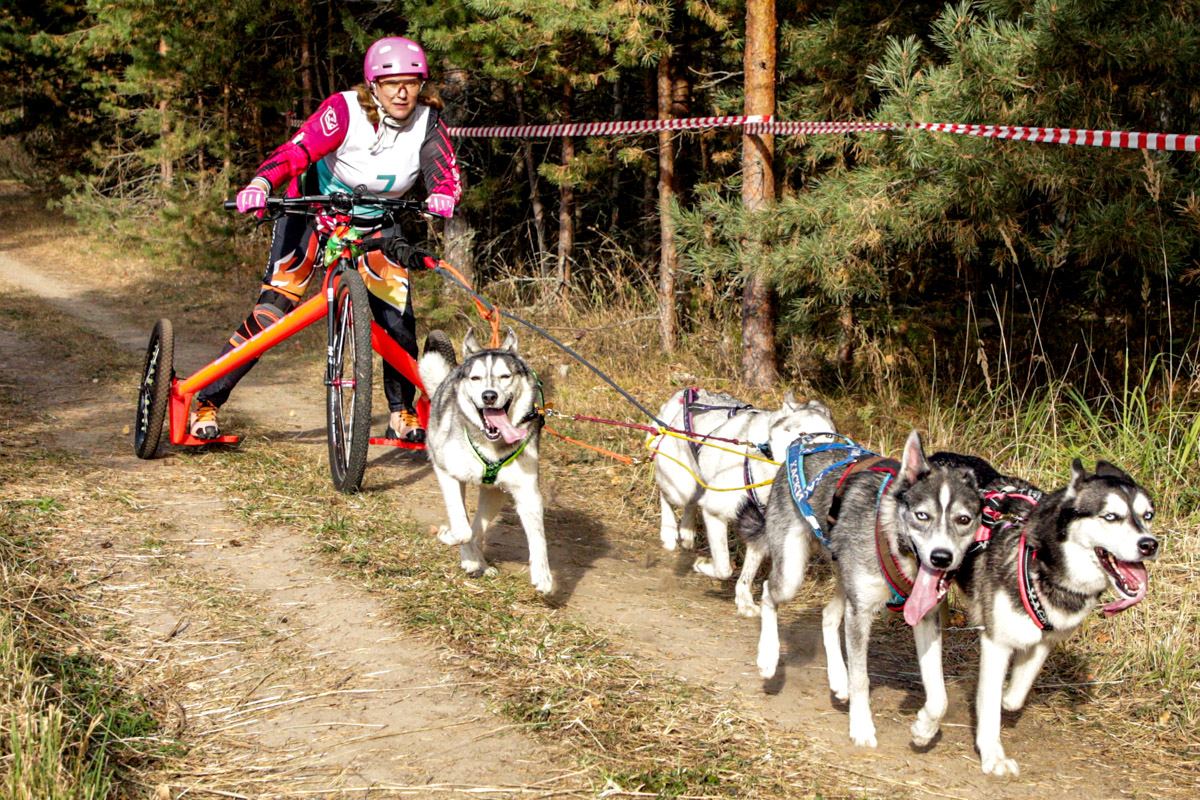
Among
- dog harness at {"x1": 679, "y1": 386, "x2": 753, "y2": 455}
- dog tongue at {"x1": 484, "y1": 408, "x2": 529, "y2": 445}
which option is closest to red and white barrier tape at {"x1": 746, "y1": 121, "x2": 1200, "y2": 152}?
dog harness at {"x1": 679, "y1": 386, "x2": 753, "y2": 455}

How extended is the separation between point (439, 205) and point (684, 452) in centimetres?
211

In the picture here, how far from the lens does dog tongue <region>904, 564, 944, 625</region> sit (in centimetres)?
369

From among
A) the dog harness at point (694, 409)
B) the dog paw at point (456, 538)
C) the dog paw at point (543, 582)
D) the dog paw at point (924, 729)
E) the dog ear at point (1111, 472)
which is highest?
the dog ear at point (1111, 472)

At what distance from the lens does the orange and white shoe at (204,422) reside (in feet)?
23.2

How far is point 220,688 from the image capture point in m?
3.98

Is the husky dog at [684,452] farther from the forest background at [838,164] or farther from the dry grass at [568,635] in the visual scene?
the forest background at [838,164]

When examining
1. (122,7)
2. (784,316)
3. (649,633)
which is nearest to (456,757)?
(649,633)

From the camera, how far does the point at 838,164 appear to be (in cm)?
813

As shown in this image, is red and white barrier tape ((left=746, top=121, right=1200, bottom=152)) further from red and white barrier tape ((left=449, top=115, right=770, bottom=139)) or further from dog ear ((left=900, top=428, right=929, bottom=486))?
dog ear ((left=900, top=428, right=929, bottom=486))

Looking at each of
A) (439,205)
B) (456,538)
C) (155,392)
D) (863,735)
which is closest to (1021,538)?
(863,735)

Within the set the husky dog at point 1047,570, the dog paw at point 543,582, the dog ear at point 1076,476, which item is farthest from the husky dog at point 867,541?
the dog paw at point 543,582

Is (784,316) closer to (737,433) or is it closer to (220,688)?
(737,433)

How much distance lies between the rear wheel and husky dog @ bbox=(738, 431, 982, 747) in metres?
4.20

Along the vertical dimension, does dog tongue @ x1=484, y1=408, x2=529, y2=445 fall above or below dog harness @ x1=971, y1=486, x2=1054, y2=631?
above
